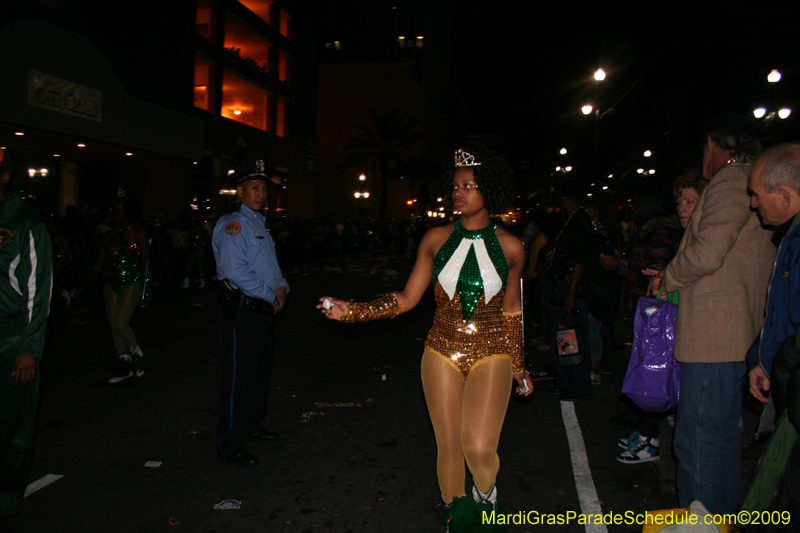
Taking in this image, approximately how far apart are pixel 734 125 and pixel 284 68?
3467cm

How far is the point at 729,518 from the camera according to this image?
2791mm

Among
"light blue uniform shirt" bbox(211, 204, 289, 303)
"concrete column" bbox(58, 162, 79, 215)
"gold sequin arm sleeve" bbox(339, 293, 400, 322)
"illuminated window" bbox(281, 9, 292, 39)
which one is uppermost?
"illuminated window" bbox(281, 9, 292, 39)

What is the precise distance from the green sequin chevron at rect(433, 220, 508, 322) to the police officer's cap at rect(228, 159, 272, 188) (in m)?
2.04

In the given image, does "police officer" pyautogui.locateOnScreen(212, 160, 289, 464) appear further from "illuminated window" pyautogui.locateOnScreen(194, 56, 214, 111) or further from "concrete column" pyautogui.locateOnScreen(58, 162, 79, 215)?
"illuminated window" pyautogui.locateOnScreen(194, 56, 214, 111)

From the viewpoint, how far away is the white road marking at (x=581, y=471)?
3.64m

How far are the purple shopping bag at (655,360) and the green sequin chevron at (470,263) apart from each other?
3.52ft

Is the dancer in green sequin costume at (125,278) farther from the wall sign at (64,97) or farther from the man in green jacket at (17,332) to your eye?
the wall sign at (64,97)

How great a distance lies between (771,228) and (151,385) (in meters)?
6.14

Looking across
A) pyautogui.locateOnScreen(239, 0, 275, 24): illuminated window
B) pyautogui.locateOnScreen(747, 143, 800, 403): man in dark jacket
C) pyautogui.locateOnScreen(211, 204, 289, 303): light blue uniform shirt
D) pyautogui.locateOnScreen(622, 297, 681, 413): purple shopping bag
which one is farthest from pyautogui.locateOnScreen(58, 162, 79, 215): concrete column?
pyautogui.locateOnScreen(747, 143, 800, 403): man in dark jacket

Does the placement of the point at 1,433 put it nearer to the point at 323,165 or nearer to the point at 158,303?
the point at 158,303

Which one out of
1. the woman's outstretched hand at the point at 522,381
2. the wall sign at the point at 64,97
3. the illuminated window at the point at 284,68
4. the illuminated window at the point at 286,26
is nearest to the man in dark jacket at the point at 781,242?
the woman's outstretched hand at the point at 522,381

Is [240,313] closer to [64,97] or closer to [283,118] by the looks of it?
[64,97]

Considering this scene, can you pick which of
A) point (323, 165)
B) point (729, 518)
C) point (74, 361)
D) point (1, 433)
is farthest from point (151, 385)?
point (323, 165)

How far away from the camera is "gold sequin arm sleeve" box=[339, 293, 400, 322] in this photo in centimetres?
306
